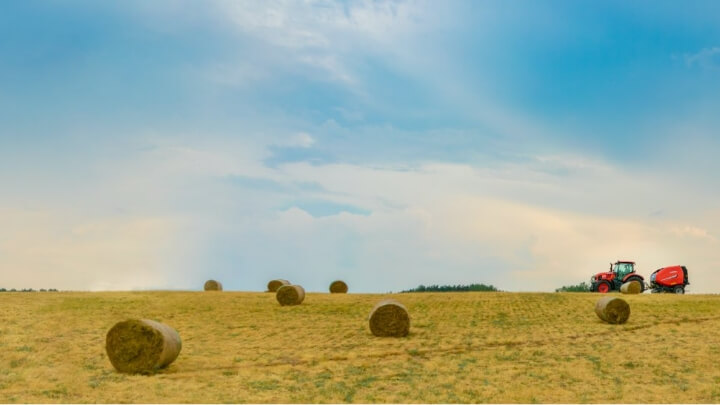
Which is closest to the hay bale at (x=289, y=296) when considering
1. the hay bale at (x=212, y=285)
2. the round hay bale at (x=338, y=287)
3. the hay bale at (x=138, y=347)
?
the round hay bale at (x=338, y=287)

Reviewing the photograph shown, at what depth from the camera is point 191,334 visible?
2758 centimetres

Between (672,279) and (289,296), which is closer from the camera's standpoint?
(289,296)

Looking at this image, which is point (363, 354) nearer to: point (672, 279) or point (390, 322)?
point (390, 322)

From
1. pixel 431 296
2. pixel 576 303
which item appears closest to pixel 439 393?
pixel 576 303

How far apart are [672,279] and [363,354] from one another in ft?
107

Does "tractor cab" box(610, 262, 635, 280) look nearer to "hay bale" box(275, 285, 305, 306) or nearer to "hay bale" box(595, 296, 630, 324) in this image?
"hay bale" box(595, 296, 630, 324)

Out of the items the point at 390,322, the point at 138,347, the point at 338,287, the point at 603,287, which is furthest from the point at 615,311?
the point at 338,287

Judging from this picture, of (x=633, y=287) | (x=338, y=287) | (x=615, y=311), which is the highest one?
(x=633, y=287)

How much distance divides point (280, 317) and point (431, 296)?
45.4 feet

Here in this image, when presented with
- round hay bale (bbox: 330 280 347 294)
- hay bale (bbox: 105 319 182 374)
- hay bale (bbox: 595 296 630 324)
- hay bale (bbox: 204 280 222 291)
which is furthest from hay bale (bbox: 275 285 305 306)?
hay bale (bbox: 105 319 182 374)

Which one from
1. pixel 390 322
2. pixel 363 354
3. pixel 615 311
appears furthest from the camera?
pixel 615 311

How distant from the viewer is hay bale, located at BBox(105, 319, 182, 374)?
19312mm

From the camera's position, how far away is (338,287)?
155 feet

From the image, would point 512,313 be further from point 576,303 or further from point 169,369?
point 169,369
